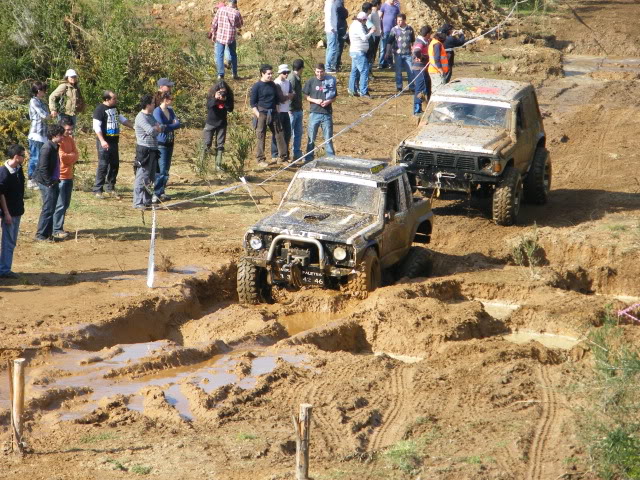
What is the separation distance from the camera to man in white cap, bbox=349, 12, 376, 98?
23.5 m

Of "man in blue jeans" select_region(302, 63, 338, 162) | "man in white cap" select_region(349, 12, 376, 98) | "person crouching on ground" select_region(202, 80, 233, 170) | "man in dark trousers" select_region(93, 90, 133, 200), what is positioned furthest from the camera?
"man in white cap" select_region(349, 12, 376, 98)

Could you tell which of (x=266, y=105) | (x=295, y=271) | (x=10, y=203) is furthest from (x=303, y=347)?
(x=266, y=105)

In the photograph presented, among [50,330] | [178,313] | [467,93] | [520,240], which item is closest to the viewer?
[50,330]

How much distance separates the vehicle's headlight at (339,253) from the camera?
11938 mm

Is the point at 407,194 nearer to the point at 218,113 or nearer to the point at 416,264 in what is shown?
the point at 416,264

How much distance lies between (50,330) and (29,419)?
2.02m

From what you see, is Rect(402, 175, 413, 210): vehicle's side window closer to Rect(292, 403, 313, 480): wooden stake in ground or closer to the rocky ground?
the rocky ground

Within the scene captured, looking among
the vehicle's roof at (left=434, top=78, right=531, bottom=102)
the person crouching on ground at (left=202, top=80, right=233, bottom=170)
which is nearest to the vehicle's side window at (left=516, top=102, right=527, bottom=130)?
the vehicle's roof at (left=434, top=78, right=531, bottom=102)

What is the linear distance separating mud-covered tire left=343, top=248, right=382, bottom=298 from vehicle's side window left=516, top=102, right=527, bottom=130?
483 centimetres

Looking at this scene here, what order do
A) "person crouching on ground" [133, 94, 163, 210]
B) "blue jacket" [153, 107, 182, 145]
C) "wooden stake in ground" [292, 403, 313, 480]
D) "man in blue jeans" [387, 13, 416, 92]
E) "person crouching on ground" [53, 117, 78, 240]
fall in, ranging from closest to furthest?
"wooden stake in ground" [292, 403, 313, 480] → "person crouching on ground" [53, 117, 78, 240] → "person crouching on ground" [133, 94, 163, 210] → "blue jacket" [153, 107, 182, 145] → "man in blue jeans" [387, 13, 416, 92]

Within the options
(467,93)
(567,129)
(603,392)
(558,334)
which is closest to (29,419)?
(603,392)

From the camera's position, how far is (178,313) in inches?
478

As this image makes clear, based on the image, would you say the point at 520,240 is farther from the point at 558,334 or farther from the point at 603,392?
the point at 603,392

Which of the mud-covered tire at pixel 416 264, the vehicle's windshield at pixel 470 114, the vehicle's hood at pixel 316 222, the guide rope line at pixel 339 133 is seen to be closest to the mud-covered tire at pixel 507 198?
the vehicle's windshield at pixel 470 114
